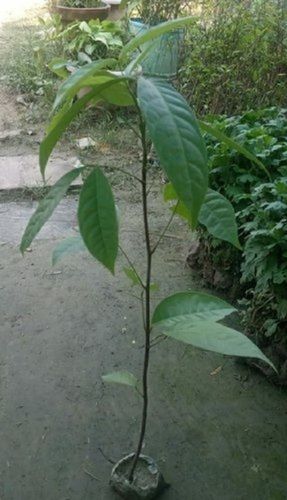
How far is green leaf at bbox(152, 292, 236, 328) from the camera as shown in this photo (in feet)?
3.41

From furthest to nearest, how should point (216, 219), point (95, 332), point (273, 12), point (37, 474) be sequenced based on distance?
point (273, 12) < point (95, 332) < point (37, 474) < point (216, 219)

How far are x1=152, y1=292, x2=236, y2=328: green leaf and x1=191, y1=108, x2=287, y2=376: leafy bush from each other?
0.73 meters

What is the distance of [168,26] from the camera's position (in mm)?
767

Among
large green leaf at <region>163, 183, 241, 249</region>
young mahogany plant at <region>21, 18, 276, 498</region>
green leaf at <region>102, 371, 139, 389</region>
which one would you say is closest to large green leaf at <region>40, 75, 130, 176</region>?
young mahogany plant at <region>21, 18, 276, 498</region>

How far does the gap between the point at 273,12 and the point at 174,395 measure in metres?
2.40

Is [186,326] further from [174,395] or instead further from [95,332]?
[95,332]

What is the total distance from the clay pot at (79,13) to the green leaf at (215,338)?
4090mm

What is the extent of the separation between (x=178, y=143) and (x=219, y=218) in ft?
1.20

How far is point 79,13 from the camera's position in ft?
14.4

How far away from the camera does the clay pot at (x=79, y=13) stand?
4387 mm

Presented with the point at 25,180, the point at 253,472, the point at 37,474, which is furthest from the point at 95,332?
the point at 25,180

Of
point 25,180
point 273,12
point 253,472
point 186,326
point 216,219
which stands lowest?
point 253,472

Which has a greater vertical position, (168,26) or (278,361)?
(168,26)

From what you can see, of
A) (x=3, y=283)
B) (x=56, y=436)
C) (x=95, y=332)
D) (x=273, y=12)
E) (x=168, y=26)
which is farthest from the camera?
(x=273, y=12)
